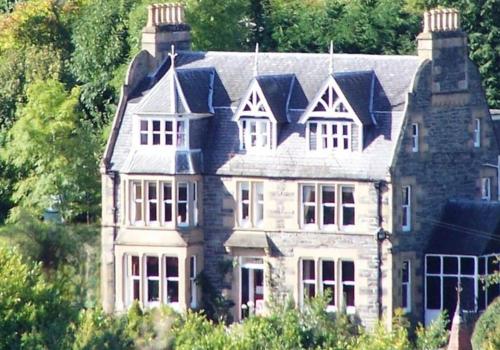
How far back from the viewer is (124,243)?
8969 centimetres

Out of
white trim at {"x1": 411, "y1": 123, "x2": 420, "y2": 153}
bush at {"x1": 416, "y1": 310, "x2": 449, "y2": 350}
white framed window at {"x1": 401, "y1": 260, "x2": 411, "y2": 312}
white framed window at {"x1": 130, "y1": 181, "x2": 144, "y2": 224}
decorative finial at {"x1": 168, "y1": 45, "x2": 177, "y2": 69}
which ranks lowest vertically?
bush at {"x1": 416, "y1": 310, "x2": 449, "y2": 350}

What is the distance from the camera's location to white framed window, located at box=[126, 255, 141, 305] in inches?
3531

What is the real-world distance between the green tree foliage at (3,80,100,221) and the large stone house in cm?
720

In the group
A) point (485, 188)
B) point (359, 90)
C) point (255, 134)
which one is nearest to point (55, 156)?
point (255, 134)

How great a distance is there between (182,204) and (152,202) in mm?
758

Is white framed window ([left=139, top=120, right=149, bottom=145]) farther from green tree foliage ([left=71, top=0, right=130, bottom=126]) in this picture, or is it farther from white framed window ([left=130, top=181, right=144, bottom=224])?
green tree foliage ([left=71, top=0, right=130, bottom=126])

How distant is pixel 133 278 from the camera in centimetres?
8981

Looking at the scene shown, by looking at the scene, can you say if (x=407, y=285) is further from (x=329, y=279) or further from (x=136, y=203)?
(x=136, y=203)

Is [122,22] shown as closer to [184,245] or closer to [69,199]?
[69,199]

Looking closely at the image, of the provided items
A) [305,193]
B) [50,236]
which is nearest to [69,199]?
[50,236]

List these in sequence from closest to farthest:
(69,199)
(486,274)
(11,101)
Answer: (486,274)
(69,199)
(11,101)

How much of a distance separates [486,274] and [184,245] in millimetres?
7601

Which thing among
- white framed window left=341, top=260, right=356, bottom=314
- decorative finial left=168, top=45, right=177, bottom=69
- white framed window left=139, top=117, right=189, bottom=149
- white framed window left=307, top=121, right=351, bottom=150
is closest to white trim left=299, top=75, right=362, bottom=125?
white framed window left=307, top=121, right=351, bottom=150

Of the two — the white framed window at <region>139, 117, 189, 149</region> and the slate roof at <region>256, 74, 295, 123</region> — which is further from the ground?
the slate roof at <region>256, 74, 295, 123</region>
